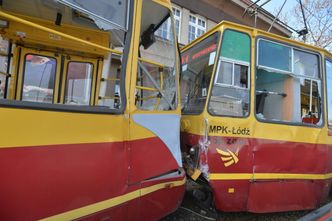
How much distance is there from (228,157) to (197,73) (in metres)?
1.31

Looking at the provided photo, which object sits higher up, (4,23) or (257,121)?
(4,23)

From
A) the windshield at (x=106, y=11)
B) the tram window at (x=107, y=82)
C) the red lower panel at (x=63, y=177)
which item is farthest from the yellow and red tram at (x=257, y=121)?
the windshield at (x=106, y=11)

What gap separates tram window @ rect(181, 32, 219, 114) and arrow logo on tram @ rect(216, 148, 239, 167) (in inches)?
22.5

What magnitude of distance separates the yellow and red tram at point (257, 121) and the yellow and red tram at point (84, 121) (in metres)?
0.61

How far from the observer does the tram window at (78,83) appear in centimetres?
403

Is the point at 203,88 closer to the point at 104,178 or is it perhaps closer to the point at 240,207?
the point at 240,207

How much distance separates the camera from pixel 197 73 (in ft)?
13.7

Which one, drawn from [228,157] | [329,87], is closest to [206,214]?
[228,157]

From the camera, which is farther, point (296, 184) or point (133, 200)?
point (296, 184)

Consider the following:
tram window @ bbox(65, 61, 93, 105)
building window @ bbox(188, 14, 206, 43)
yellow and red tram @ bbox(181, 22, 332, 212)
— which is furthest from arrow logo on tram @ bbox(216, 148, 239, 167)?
building window @ bbox(188, 14, 206, 43)

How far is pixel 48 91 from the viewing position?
3.91m

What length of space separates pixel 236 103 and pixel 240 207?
4.11 feet

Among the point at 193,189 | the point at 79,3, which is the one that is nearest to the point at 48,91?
the point at 79,3

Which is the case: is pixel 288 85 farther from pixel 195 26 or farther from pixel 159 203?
pixel 195 26
